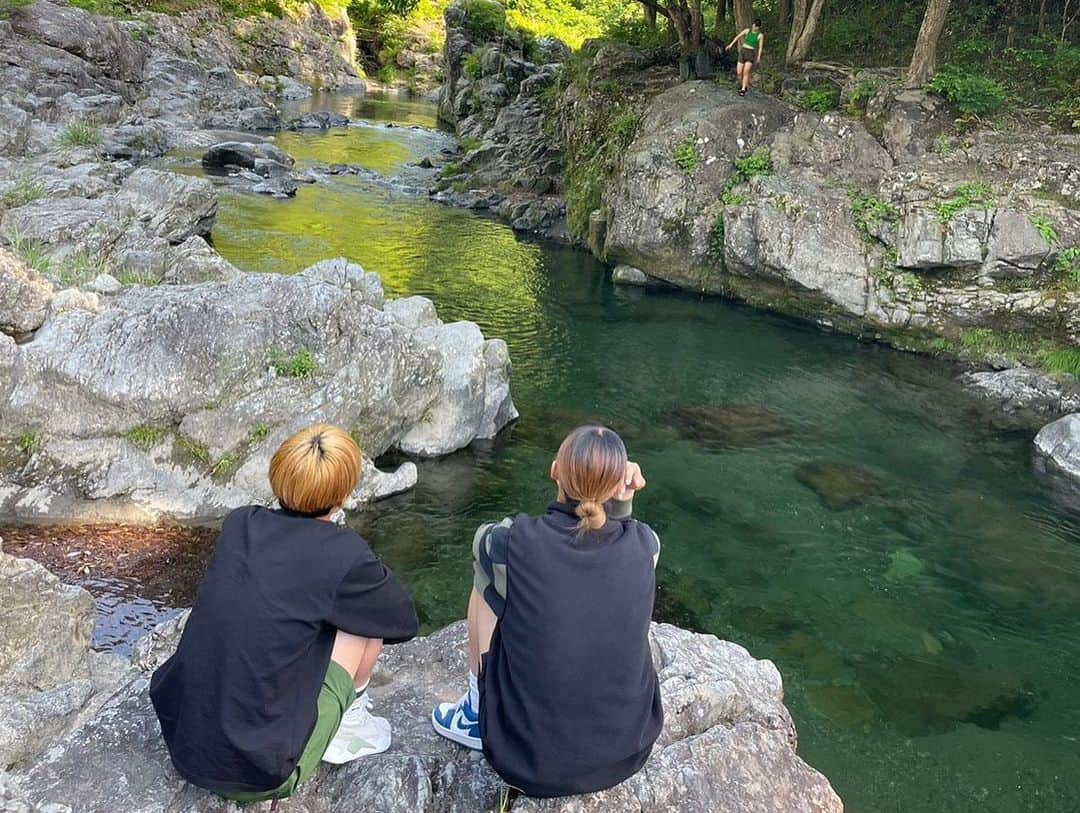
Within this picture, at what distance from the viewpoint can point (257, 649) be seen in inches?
141

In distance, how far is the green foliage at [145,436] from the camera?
9.68m

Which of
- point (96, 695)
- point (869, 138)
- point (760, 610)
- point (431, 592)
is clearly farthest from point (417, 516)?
point (869, 138)

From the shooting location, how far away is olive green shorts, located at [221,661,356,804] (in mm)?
3822

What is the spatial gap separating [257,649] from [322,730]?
24.5 inches

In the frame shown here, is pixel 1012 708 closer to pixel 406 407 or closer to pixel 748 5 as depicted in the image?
pixel 406 407

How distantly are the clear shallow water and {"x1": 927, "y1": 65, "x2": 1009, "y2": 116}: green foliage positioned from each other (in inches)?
234

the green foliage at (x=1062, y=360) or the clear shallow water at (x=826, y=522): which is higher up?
the green foliage at (x=1062, y=360)

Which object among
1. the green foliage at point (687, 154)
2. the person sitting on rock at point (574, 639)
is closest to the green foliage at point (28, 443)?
the person sitting on rock at point (574, 639)

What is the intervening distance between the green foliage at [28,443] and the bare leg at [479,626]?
7286 millimetres

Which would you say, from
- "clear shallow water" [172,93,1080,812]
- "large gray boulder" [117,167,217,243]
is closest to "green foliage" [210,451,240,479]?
"clear shallow water" [172,93,1080,812]

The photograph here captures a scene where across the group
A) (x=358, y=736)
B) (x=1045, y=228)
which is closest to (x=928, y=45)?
(x=1045, y=228)

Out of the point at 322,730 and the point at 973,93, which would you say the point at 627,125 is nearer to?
the point at 973,93

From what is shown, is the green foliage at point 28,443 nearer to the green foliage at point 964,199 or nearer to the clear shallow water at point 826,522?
the clear shallow water at point 826,522

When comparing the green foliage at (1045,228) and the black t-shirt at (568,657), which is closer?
the black t-shirt at (568,657)
